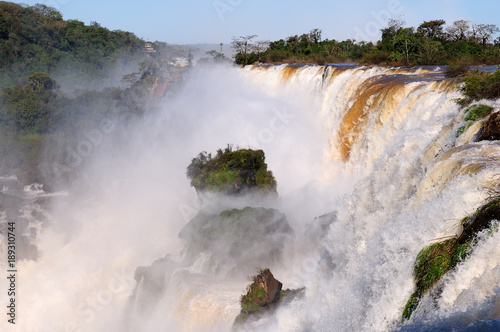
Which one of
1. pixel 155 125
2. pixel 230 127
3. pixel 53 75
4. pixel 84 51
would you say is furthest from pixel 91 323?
pixel 84 51

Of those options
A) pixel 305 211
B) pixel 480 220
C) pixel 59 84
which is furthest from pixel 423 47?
pixel 59 84

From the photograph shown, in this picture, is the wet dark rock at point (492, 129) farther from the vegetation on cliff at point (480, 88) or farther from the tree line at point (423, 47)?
the tree line at point (423, 47)

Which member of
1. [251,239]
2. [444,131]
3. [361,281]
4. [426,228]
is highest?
[444,131]

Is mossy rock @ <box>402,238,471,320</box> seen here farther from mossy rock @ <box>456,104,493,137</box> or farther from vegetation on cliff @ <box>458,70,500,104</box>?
vegetation on cliff @ <box>458,70,500,104</box>

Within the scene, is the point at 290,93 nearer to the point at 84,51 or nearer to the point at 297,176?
the point at 297,176

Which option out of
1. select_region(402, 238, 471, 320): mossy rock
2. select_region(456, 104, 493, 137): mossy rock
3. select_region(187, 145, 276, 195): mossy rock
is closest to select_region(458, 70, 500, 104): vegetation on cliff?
select_region(456, 104, 493, 137): mossy rock

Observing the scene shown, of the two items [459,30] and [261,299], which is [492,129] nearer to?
[261,299]

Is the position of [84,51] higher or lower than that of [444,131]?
higher

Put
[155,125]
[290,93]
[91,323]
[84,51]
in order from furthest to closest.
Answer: [84,51]
[155,125]
[290,93]
[91,323]
